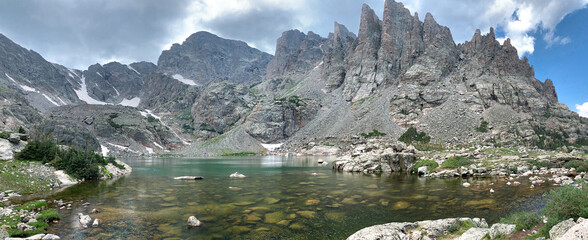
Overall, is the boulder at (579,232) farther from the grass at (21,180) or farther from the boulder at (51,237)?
the grass at (21,180)

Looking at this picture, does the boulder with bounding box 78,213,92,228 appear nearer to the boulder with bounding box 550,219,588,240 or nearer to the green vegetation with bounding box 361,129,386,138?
the boulder with bounding box 550,219,588,240

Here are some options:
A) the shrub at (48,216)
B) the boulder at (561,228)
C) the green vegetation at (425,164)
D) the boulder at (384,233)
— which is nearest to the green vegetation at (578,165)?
the green vegetation at (425,164)

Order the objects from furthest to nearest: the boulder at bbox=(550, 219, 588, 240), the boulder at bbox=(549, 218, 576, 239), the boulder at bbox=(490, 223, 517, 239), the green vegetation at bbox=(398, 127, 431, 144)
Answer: the green vegetation at bbox=(398, 127, 431, 144) < the boulder at bbox=(490, 223, 517, 239) < the boulder at bbox=(549, 218, 576, 239) < the boulder at bbox=(550, 219, 588, 240)

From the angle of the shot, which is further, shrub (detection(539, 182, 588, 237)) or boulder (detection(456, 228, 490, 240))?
boulder (detection(456, 228, 490, 240))

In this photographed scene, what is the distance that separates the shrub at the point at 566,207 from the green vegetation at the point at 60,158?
49.0 metres

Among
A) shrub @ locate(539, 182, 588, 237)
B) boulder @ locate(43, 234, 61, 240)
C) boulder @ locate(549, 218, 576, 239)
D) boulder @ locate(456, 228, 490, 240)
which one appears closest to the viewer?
boulder @ locate(549, 218, 576, 239)

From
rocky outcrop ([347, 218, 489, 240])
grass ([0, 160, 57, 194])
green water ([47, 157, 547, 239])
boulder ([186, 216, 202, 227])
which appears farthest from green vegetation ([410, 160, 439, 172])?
grass ([0, 160, 57, 194])

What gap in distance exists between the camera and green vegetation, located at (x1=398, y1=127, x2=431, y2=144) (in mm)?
140275

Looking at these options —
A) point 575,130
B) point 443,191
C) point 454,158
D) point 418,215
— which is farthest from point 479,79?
point 418,215

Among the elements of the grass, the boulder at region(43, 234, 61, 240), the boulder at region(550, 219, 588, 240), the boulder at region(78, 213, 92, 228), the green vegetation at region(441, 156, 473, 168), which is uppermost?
the green vegetation at region(441, 156, 473, 168)

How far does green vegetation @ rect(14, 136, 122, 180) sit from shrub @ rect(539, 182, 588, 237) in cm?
4897

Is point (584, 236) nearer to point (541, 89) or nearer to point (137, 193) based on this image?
point (137, 193)

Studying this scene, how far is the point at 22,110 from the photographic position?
15225cm

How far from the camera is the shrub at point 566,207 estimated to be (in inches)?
410
